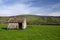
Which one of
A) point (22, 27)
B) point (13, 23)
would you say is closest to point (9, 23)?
point (13, 23)

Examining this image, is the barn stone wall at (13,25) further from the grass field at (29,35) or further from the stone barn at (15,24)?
the grass field at (29,35)

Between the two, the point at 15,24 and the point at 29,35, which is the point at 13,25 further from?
the point at 29,35

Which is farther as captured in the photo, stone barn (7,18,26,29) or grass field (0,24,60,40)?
stone barn (7,18,26,29)

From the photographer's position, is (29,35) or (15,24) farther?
(15,24)

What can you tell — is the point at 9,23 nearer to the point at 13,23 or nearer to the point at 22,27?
the point at 13,23

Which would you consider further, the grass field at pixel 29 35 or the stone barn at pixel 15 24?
the stone barn at pixel 15 24

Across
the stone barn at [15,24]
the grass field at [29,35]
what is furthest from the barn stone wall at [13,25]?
the grass field at [29,35]

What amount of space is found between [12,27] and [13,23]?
1.53 m

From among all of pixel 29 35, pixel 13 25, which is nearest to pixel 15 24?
pixel 13 25

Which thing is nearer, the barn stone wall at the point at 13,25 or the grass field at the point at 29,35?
the grass field at the point at 29,35

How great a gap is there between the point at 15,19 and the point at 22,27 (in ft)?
14.6

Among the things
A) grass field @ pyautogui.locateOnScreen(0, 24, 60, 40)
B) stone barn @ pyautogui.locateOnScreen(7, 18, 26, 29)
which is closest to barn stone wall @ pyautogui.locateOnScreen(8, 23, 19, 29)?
stone barn @ pyautogui.locateOnScreen(7, 18, 26, 29)

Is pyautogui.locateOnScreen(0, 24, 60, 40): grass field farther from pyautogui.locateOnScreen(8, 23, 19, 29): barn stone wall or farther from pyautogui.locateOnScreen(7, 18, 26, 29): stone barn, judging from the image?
pyautogui.locateOnScreen(7, 18, 26, 29): stone barn

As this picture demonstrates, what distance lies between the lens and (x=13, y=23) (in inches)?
1983
